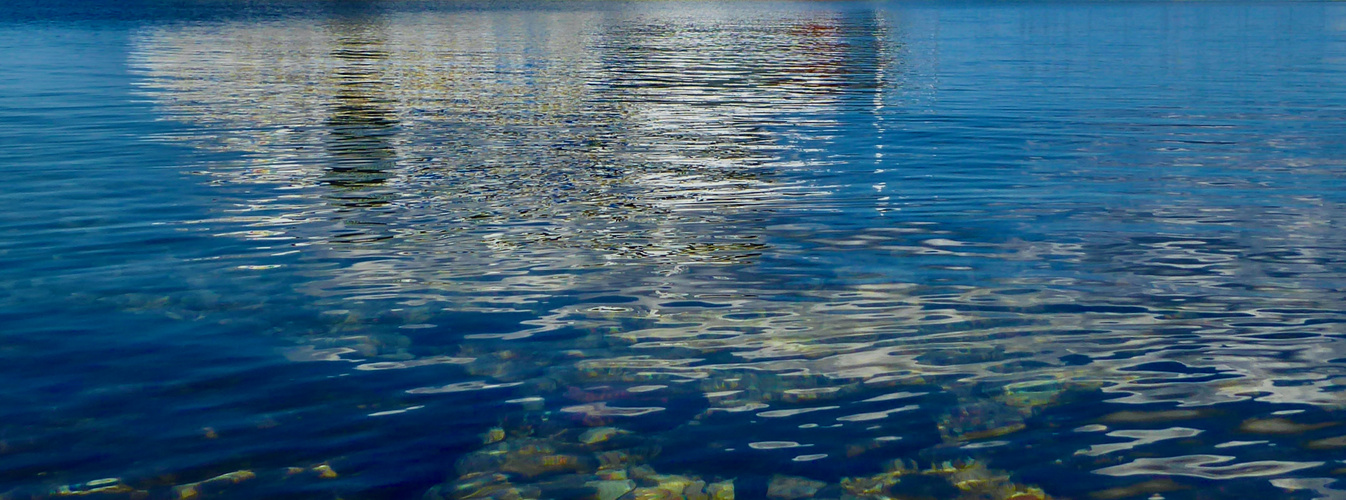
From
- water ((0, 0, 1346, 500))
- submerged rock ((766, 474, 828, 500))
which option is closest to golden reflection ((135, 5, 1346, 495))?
water ((0, 0, 1346, 500))

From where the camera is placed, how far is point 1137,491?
7816 mm

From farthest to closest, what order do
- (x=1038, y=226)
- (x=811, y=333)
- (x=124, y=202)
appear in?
1. (x=124, y=202)
2. (x=1038, y=226)
3. (x=811, y=333)

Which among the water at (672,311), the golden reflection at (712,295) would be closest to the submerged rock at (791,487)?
the water at (672,311)

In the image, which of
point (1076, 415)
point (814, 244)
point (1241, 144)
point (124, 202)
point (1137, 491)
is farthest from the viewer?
point (1241, 144)

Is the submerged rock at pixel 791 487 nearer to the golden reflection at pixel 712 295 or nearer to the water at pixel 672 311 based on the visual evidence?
the water at pixel 672 311

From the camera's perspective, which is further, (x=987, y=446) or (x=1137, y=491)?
(x=987, y=446)

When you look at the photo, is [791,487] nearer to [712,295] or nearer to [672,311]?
[672,311]

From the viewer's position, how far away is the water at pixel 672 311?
8344 mm

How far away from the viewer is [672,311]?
39.5 feet

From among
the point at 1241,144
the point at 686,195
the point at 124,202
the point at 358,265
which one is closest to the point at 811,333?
the point at 358,265

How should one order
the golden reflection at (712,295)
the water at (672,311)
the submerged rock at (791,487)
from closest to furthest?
the submerged rock at (791,487) → the water at (672,311) → the golden reflection at (712,295)

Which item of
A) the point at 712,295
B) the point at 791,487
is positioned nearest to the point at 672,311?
the point at 712,295

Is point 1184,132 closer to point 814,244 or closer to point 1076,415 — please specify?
point 814,244

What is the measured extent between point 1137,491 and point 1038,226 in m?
8.89
